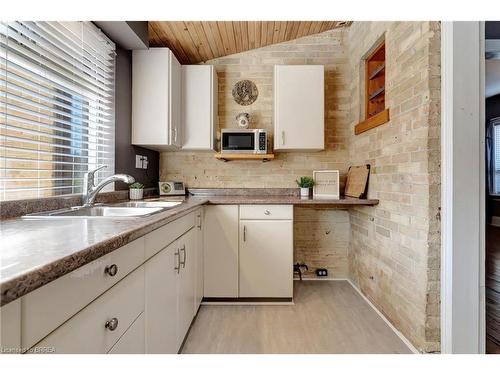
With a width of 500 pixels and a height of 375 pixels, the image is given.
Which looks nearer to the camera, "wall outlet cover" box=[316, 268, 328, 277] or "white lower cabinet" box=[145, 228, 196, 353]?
"white lower cabinet" box=[145, 228, 196, 353]

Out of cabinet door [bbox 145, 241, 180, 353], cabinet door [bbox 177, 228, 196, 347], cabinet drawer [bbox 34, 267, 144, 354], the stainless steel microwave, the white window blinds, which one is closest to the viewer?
cabinet drawer [bbox 34, 267, 144, 354]

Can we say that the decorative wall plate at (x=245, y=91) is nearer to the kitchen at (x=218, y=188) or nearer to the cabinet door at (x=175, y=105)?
the kitchen at (x=218, y=188)

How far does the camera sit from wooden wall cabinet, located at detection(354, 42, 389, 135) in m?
2.28

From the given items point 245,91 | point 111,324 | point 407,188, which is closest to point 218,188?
point 245,91

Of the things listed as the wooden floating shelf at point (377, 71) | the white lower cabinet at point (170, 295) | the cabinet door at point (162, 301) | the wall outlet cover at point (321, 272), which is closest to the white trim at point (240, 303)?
the white lower cabinet at point (170, 295)

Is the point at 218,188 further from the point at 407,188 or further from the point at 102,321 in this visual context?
the point at 102,321

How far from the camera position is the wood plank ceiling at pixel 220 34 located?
226 centimetres

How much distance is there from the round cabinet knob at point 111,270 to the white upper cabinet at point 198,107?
73.5 inches

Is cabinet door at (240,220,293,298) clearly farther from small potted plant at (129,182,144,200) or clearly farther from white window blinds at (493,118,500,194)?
white window blinds at (493,118,500,194)

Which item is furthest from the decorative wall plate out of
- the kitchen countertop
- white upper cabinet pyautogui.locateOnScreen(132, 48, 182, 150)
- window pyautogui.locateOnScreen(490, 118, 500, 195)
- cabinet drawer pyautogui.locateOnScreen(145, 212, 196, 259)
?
window pyautogui.locateOnScreen(490, 118, 500, 195)

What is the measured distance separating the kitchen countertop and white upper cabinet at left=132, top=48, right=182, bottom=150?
1253 mm

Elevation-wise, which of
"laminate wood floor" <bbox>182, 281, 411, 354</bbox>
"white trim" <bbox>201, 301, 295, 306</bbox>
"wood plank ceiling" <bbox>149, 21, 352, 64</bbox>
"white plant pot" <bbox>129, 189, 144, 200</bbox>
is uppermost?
"wood plank ceiling" <bbox>149, 21, 352, 64</bbox>

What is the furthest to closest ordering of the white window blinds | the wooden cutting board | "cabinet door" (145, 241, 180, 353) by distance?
the white window blinds
the wooden cutting board
"cabinet door" (145, 241, 180, 353)

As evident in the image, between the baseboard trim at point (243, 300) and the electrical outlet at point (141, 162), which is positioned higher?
the electrical outlet at point (141, 162)
